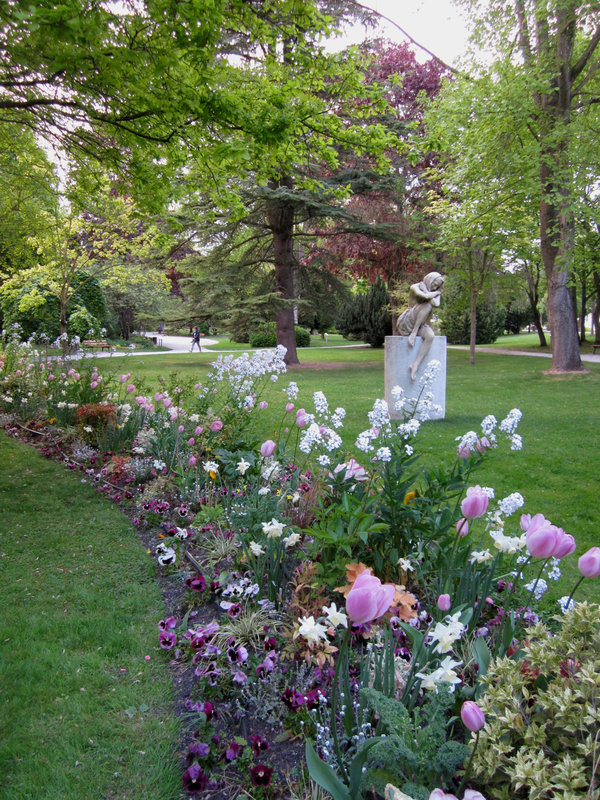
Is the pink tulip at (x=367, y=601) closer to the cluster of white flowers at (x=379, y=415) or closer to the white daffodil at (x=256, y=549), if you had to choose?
the white daffodil at (x=256, y=549)

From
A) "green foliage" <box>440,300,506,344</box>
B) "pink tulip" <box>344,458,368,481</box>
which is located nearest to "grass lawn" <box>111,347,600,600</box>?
"pink tulip" <box>344,458,368,481</box>

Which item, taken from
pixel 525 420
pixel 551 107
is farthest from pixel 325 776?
pixel 551 107

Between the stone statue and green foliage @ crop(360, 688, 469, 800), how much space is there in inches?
273

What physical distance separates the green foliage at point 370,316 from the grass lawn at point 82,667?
881 inches

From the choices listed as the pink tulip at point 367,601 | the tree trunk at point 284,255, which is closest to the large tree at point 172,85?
the pink tulip at point 367,601

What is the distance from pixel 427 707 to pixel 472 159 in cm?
1381

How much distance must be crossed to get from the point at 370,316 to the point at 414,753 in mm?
26158

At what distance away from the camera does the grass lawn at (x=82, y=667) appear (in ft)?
6.01

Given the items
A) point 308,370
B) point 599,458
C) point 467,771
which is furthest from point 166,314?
point 467,771

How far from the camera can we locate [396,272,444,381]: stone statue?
8147mm

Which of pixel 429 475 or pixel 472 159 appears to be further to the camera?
pixel 472 159

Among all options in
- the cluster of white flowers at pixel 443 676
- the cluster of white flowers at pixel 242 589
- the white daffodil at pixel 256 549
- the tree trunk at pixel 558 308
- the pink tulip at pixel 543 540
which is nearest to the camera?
the cluster of white flowers at pixel 443 676

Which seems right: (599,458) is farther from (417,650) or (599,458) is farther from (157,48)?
(157,48)

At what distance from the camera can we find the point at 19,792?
176 centimetres
